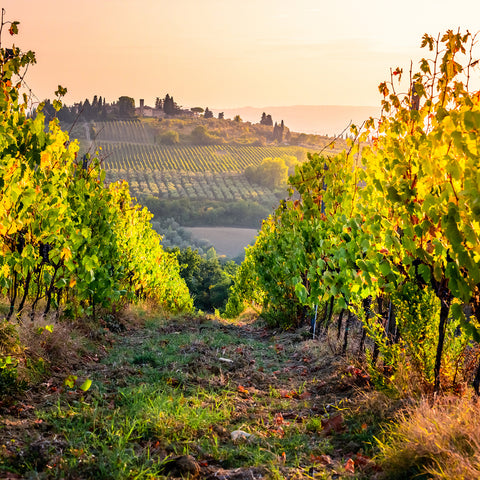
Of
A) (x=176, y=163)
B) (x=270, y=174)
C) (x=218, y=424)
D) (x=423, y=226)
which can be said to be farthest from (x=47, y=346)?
(x=176, y=163)

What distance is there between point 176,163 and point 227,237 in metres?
37.0

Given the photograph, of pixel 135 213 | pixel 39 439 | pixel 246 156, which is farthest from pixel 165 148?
pixel 39 439

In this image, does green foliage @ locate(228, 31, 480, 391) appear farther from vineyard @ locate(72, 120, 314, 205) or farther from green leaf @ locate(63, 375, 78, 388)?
vineyard @ locate(72, 120, 314, 205)

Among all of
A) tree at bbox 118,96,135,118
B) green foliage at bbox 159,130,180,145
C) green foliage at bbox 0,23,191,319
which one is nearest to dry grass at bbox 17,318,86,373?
green foliage at bbox 0,23,191,319

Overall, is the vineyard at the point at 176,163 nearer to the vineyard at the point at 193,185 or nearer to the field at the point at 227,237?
the vineyard at the point at 193,185

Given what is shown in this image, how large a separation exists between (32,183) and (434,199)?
12.4 ft

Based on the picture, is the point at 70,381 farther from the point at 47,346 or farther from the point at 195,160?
the point at 195,160

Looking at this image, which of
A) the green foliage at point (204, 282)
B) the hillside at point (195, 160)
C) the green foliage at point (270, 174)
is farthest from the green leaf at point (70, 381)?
the green foliage at point (270, 174)

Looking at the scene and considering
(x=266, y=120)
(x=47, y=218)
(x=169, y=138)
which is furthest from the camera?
(x=266, y=120)

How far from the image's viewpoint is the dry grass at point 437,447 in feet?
7.89

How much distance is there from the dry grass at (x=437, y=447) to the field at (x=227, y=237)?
70.9m

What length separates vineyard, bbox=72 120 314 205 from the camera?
93375 mm

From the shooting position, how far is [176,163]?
4437 inches

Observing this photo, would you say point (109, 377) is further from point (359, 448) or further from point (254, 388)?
point (359, 448)
